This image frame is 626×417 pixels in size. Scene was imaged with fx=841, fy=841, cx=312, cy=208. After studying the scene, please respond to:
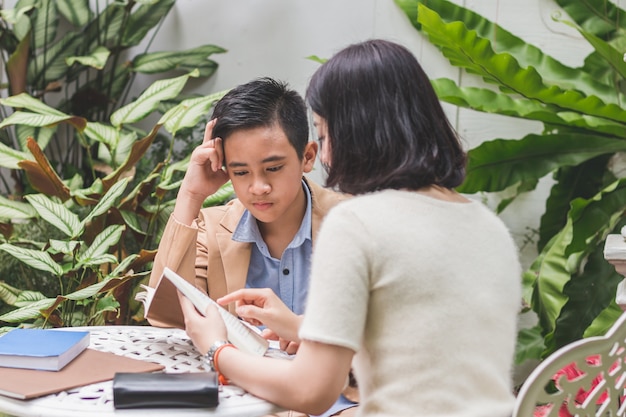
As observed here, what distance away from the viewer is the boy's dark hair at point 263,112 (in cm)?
185

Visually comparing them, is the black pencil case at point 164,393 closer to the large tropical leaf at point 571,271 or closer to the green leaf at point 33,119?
the large tropical leaf at point 571,271

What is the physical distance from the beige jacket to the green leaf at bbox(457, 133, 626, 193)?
0.95m

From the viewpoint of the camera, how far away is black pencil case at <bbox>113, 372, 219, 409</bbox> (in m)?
1.24

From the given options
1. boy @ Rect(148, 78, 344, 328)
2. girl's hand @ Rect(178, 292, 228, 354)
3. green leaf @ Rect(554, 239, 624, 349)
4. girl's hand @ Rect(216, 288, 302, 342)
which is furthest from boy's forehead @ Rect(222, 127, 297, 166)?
green leaf @ Rect(554, 239, 624, 349)

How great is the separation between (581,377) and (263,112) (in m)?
0.99

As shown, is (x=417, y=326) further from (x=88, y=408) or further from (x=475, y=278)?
(x=88, y=408)

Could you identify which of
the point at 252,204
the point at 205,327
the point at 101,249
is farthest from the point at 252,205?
the point at 101,249

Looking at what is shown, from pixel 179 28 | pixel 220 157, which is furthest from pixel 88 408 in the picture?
pixel 179 28

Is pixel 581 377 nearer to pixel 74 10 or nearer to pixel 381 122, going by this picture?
pixel 381 122

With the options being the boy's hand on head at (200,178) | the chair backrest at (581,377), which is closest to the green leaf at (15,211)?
the boy's hand on head at (200,178)

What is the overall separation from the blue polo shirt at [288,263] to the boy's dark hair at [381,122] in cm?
68

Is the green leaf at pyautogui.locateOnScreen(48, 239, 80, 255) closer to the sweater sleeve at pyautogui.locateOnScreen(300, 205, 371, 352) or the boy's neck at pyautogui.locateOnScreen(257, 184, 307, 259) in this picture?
the boy's neck at pyautogui.locateOnScreen(257, 184, 307, 259)

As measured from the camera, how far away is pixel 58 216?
248 centimetres

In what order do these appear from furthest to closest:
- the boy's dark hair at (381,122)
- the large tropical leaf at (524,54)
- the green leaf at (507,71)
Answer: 1. the large tropical leaf at (524,54)
2. the green leaf at (507,71)
3. the boy's dark hair at (381,122)
